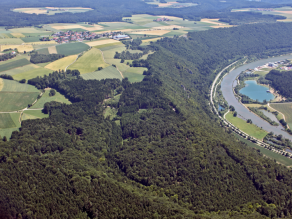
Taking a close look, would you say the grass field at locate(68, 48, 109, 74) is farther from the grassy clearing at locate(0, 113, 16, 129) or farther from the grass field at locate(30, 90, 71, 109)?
the grassy clearing at locate(0, 113, 16, 129)

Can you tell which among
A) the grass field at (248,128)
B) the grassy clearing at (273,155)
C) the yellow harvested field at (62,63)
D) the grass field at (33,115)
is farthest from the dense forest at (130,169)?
the yellow harvested field at (62,63)

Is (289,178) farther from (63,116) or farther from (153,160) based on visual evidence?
(63,116)

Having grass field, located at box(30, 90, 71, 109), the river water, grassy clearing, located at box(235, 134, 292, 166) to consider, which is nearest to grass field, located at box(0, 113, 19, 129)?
grass field, located at box(30, 90, 71, 109)

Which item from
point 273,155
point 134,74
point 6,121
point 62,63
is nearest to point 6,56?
point 62,63

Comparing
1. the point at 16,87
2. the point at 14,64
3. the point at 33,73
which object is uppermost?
the point at 14,64

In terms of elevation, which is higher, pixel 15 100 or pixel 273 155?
pixel 15 100

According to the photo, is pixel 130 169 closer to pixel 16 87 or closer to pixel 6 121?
pixel 6 121

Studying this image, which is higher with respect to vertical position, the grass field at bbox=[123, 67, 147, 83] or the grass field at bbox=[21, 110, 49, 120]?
the grass field at bbox=[123, 67, 147, 83]
